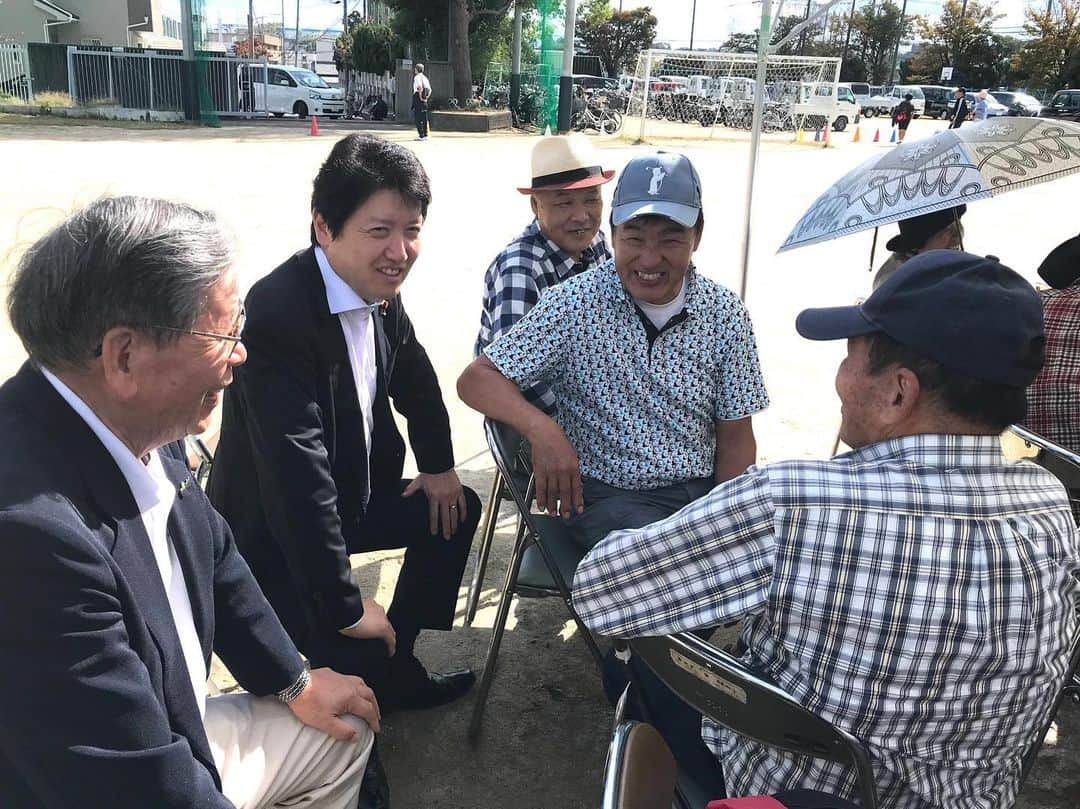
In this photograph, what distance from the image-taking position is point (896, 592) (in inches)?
53.7

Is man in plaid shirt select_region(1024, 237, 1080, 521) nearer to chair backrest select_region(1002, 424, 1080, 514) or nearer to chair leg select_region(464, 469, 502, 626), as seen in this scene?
chair backrest select_region(1002, 424, 1080, 514)

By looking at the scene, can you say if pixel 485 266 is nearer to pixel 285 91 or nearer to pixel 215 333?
pixel 215 333

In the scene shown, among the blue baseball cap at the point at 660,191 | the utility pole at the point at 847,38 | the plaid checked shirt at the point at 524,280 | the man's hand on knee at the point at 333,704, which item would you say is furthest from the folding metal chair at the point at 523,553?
the utility pole at the point at 847,38

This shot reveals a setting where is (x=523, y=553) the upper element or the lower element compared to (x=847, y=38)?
lower

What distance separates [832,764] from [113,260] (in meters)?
1.39

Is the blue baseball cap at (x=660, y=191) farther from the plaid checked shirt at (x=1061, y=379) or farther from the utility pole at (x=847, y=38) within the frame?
the utility pole at (x=847, y=38)

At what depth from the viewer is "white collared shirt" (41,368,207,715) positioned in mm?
1412

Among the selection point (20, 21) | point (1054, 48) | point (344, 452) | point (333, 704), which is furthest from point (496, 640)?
point (1054, 48)

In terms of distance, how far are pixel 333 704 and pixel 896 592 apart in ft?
3.77

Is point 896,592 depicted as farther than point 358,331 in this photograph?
No

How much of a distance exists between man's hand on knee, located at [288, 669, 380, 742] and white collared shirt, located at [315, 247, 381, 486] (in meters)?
0.79

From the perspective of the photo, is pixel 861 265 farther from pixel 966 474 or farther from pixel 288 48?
pixel 288 48

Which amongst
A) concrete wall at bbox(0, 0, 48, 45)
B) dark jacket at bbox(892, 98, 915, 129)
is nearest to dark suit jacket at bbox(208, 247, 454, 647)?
dark jacket at bbox(892, 98, 915, 129)

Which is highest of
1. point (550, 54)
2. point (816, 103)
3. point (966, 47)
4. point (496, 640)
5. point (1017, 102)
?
point (966, 47)
